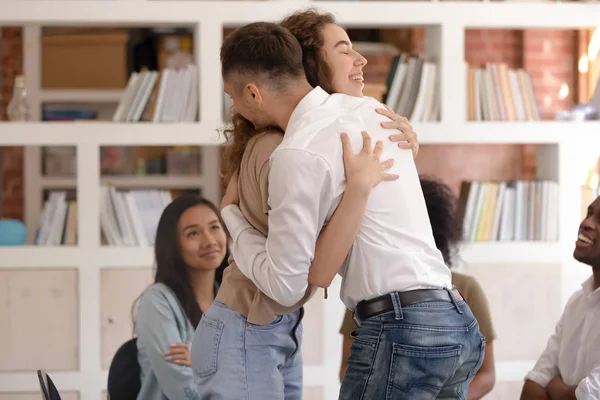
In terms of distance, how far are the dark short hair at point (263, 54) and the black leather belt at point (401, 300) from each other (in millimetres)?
509

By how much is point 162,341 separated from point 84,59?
490 cm

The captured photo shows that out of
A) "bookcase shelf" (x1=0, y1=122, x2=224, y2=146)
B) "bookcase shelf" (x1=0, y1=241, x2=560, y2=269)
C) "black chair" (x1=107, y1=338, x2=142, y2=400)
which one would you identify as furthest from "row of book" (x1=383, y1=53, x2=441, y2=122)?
"black chair" (x1=107, y1=338, x2=142, y2=400)

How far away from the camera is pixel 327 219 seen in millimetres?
1856

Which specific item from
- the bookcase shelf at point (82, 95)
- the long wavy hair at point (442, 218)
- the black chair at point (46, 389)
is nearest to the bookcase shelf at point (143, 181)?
the bookcase shelf at point (82, 95)

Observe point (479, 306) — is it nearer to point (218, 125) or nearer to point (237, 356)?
point (237, 356)

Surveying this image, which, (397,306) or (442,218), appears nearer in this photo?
(397,306)

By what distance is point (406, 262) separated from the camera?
5.89ft

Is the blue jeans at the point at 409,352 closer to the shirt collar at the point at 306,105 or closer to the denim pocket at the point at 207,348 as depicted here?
the denim pocket at the point at 207,348

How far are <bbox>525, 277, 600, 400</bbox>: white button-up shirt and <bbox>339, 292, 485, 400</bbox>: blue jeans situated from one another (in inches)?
37.4

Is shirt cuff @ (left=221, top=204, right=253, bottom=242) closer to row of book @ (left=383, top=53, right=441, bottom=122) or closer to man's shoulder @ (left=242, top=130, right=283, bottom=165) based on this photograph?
man's shoulder @ (left=242, top=130, right=283, bottom=165)

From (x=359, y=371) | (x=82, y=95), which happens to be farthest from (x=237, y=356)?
(x=82, y=95)

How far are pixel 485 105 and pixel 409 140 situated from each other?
7.96 ft

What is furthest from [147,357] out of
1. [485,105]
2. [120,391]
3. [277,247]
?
[485,105]

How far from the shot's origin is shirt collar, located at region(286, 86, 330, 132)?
1.86 meters
